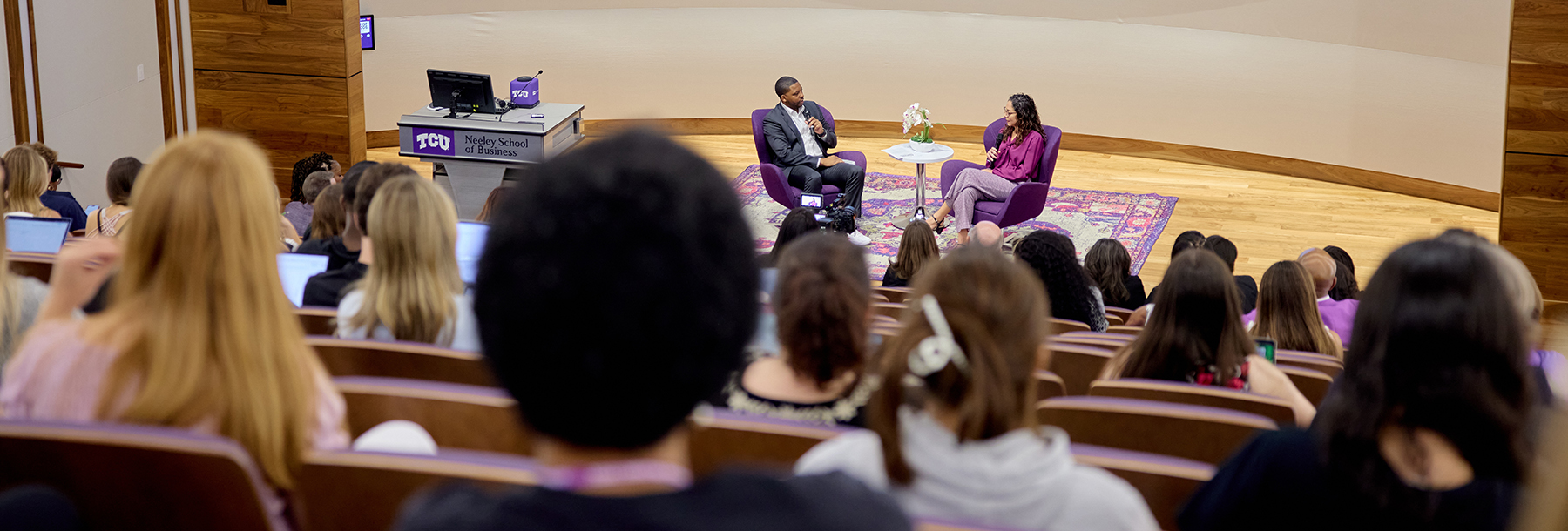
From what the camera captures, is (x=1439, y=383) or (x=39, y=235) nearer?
(x=1439, y=383)

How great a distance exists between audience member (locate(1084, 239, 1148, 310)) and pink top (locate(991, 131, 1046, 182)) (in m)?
2.77

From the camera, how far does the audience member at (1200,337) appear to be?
2619 millimetres

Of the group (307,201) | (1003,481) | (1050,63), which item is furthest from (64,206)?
(1050,63)

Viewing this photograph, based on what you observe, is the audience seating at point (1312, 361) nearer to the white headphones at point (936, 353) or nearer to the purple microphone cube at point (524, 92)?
A: the white headphones at point (936, 353)

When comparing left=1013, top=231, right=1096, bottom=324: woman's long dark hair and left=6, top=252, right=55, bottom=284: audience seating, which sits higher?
left=6, top=252, right=55, bottom=284: audience seating

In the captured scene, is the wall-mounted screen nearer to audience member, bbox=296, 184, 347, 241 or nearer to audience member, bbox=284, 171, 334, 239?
audience member, bbox=284, 171, 334, 239

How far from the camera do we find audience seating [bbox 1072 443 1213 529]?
1.62 meters

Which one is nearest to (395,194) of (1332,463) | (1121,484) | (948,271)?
(948,271)

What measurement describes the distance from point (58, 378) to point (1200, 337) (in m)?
2.18

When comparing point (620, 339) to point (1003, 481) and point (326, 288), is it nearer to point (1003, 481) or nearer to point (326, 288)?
point (1003, 481)

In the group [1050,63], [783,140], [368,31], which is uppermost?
[368,31]

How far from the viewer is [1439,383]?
1.40 metres

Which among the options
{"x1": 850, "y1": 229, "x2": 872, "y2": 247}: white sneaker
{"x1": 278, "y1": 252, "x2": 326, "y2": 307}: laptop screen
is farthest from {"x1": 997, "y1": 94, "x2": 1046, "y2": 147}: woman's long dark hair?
{"x1": 278, "y1": 252, "x2": 326, "y2": 307}: laptop screen

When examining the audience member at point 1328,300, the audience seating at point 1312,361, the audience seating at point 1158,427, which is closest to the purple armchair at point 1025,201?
the audience member at point 1328,300
